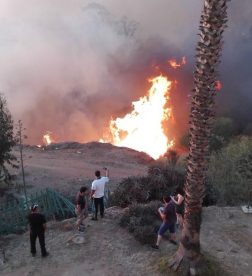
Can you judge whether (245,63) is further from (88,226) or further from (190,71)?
(88,226)

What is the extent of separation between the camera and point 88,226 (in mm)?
16266

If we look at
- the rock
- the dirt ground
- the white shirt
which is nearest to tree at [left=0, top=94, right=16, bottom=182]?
the rock

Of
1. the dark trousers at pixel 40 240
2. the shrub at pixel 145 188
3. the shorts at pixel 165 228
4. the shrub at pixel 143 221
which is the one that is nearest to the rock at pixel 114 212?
the shrub at pixel 143 221

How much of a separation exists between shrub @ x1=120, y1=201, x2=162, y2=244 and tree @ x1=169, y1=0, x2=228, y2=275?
6.03 ft

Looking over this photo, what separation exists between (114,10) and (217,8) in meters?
49.3

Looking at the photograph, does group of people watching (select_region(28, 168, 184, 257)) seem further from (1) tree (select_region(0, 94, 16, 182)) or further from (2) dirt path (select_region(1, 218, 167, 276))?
(1) tree (select_region(0, 94, 16, 182))

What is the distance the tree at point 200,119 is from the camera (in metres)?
11.3

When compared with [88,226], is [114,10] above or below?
above

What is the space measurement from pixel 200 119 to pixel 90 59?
41210 millimetres

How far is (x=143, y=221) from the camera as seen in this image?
16.2 meters

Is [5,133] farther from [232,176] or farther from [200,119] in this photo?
[200,119]

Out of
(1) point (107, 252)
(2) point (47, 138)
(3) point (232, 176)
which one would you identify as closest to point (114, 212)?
(1) point (107, 252)

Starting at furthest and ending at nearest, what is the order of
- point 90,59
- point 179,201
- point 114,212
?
point 90,59, point 114,212, point 179,201

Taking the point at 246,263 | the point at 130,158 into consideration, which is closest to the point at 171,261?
the point at 246,263
